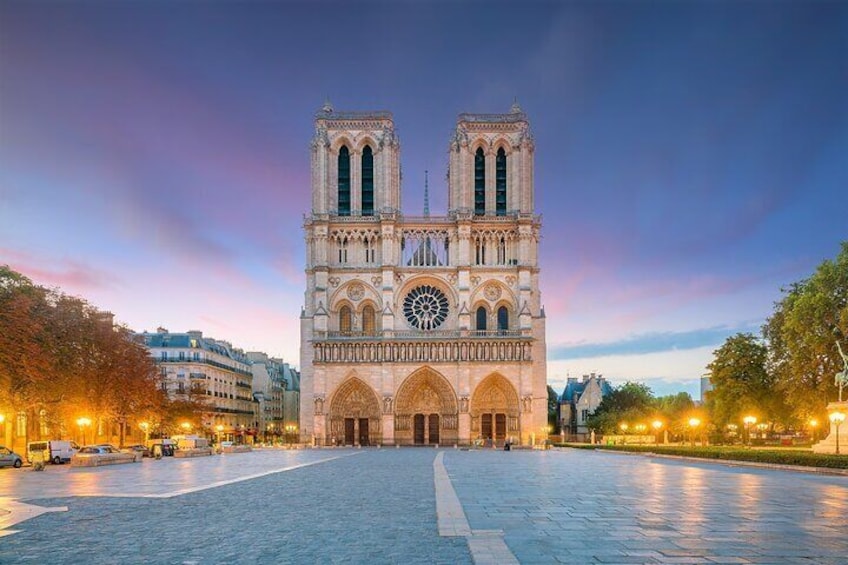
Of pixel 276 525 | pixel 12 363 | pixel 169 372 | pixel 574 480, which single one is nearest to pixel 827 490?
pixel 574 480

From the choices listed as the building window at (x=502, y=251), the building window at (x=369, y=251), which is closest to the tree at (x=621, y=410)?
the building window at (x=502, y=251)

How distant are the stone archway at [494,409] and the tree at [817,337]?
31.6 m

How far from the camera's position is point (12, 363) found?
35125 millimetres

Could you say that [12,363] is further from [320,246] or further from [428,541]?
[320,246]

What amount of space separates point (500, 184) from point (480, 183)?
208cm

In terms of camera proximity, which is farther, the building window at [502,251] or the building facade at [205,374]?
the building facade at [205,374]

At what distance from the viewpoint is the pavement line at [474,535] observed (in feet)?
32.1

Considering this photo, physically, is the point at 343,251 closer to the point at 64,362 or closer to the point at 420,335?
the point at 420,335

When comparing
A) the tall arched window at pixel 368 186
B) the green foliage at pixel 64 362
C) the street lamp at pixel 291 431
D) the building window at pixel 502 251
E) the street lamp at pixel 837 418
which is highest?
the tall arched window at pixel 368 186

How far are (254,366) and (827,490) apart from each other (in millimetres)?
94101

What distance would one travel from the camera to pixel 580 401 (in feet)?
329

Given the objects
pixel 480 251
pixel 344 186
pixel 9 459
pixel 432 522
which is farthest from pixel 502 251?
pixel 432 522

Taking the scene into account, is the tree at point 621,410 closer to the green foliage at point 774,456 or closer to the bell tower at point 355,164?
the bell tower at point 355,164

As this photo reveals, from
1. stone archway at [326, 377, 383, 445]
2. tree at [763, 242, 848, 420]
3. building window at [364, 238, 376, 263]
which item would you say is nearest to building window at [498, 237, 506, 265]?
building window at [364, 238, 376, 263]
